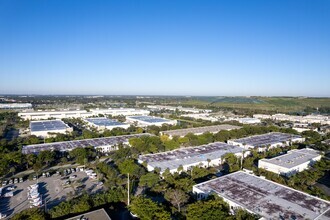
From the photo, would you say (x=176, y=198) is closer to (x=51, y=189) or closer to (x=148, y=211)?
(x=148, y=211)

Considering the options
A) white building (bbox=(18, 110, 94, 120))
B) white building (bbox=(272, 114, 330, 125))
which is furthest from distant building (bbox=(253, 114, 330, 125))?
A: white building (bbox=(18, 110, 94, 120))

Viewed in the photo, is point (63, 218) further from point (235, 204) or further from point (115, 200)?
point (235, 204)

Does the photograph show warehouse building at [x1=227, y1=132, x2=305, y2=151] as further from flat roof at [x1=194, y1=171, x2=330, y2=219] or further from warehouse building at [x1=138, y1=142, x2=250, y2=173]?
flat roof at [x1=194, y1=171, x2=330, y2=219]

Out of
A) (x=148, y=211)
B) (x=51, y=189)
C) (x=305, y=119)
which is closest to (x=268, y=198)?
(x=148, y=211)

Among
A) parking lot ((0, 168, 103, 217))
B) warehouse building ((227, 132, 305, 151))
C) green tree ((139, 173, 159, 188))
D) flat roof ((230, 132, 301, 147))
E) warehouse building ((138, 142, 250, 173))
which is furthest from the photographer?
flat roof ((230, 132, 301, 147))

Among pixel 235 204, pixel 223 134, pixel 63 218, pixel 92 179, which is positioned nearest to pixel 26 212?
pixel 63 218
